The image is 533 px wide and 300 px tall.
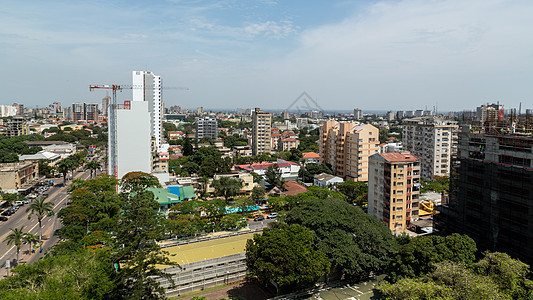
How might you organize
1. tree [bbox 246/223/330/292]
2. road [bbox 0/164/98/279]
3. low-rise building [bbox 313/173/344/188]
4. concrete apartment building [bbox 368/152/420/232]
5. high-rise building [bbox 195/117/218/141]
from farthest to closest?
high-rise building [bbox 195/117/218/141], low-rise building [bbox 313/173/344/188], concrete apartment building [bbox 368/152/420/232], road [bbox 0/164/98/279], tree [bbox 246/223/330/292]

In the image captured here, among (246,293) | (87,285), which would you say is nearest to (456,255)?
(246,293)

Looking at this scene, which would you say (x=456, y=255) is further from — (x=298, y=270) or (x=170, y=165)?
(x=170, y=165)

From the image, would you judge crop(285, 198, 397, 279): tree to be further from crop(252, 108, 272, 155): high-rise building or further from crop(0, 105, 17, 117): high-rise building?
crop(0, 105, 17, 117): high-rise building

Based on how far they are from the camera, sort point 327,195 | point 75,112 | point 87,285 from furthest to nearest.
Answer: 1. point 75,112
2. point 327,195
3. point 87,285

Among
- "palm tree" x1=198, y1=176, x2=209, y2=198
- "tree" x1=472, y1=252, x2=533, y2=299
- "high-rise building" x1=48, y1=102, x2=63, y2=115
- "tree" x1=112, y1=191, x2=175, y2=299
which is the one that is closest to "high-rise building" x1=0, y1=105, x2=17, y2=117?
"high-rise building" x1=48, y1=102, x2=63, y2=115

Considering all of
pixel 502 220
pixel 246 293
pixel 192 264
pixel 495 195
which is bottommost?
pixel 246 293

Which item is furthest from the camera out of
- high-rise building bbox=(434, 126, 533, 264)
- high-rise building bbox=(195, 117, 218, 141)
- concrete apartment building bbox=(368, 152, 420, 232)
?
high-rise building bbox=(195, 117, 218, 141)
